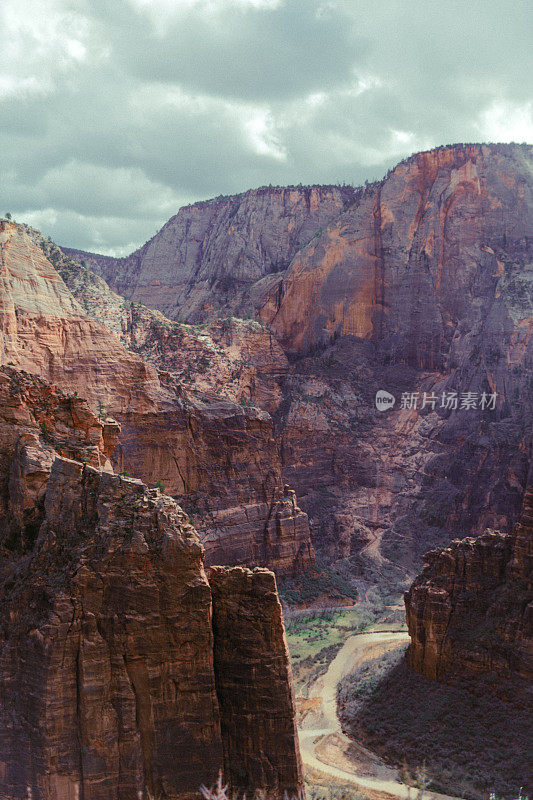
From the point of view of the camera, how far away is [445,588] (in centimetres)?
3397

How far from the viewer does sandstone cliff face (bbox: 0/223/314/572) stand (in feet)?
162

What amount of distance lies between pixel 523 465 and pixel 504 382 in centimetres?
1354

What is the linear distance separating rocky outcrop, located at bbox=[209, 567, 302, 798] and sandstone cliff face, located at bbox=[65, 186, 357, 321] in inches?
3549

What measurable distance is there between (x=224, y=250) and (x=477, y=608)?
315 ft

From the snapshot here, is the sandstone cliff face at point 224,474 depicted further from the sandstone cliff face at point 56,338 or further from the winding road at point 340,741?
the winding road at point 340,741

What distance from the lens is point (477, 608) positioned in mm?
32875

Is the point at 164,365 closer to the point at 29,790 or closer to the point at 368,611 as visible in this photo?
the point at 368,611

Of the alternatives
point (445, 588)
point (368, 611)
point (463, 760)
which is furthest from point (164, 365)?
point (463, 760)

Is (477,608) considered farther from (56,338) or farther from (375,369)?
(375,369)

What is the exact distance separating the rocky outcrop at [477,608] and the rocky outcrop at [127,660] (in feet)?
54.3

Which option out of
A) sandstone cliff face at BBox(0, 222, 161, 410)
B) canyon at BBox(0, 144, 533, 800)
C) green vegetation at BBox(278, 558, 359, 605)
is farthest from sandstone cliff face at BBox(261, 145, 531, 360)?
sandstone cliff face at BBox(0, 222, 161, 410)

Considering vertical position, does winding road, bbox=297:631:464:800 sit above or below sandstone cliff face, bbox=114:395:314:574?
below

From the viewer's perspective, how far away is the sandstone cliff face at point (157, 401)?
49.5 meters

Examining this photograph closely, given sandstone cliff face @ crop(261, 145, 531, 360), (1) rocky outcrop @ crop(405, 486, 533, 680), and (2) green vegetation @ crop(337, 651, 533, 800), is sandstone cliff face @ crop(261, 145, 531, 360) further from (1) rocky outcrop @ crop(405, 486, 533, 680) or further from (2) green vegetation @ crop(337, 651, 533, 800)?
(2) green vegetation @ crop(337, 651, 533, 800)
